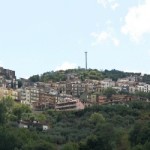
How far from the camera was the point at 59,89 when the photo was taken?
124 metres

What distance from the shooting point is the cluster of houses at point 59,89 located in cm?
11100

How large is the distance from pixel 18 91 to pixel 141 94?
95.1 feet

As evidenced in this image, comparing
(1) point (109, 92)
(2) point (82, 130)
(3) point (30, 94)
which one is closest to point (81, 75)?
(3) point (30, 94)

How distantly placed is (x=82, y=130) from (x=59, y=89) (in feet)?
212

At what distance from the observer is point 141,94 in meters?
99.2

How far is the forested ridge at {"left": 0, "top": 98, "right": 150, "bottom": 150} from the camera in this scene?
47.2 m

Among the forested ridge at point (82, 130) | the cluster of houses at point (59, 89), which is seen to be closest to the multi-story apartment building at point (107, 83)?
the cluster of houses at point (59, 89)

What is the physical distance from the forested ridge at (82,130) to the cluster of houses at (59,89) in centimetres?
2555

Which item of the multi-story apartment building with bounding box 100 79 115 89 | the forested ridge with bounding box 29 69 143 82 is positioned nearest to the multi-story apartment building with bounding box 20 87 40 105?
the multi-story apartment building with bounding box 100 79 115 89

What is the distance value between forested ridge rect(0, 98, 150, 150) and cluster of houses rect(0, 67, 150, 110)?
2555 cm

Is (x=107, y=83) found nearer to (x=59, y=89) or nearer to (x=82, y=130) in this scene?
(x=59, y=89)

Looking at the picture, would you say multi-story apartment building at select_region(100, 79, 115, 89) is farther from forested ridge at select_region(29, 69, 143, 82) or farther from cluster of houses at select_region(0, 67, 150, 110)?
forested ridge at select_region(29, 69, 143, 82)

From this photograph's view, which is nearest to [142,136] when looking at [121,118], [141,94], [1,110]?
[121,118]

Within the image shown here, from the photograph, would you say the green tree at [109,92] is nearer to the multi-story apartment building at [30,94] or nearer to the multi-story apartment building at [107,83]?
the multi-story apartment building at [30,94]
